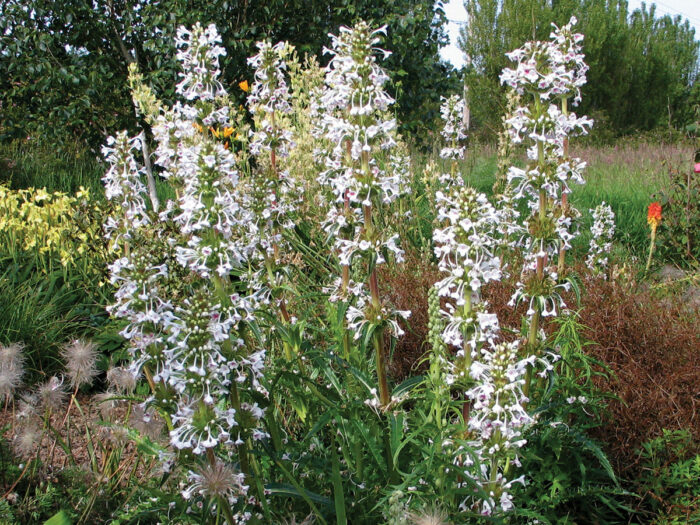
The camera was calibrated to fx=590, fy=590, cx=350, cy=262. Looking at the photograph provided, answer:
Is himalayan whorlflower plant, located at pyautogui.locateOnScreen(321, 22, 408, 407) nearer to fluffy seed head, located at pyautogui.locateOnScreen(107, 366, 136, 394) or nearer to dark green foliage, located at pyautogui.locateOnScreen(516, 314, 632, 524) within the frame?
dark green foliage, located at pyautogui.locateOnScreen(516, 314, 632, 524)

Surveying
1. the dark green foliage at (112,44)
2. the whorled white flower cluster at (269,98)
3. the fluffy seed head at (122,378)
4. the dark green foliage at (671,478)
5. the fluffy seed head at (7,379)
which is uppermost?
the dark green foliage at (112,44)

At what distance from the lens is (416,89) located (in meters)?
12.4

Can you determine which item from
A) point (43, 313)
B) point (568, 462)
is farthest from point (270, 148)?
point (43, 313)

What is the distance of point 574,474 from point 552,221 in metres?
1.26

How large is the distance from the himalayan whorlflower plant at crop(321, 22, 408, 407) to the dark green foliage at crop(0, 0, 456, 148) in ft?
23.4

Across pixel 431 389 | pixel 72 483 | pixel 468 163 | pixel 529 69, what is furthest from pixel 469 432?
pixel 468 163

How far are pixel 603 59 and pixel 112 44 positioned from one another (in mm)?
21201

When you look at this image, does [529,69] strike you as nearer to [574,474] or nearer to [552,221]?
[552,221]

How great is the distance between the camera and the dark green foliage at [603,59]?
23453mm

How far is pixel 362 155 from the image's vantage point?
8.49 feet

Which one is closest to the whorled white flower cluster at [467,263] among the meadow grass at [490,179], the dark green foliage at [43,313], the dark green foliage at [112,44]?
the dark green foliage at [43,313]

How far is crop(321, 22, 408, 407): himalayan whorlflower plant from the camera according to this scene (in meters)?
2.50

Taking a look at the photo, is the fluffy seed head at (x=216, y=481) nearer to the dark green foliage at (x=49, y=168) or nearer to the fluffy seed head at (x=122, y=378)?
the fluffy seed head at (x=122, y=378)

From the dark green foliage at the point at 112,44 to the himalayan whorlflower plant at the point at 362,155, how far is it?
7.13m
